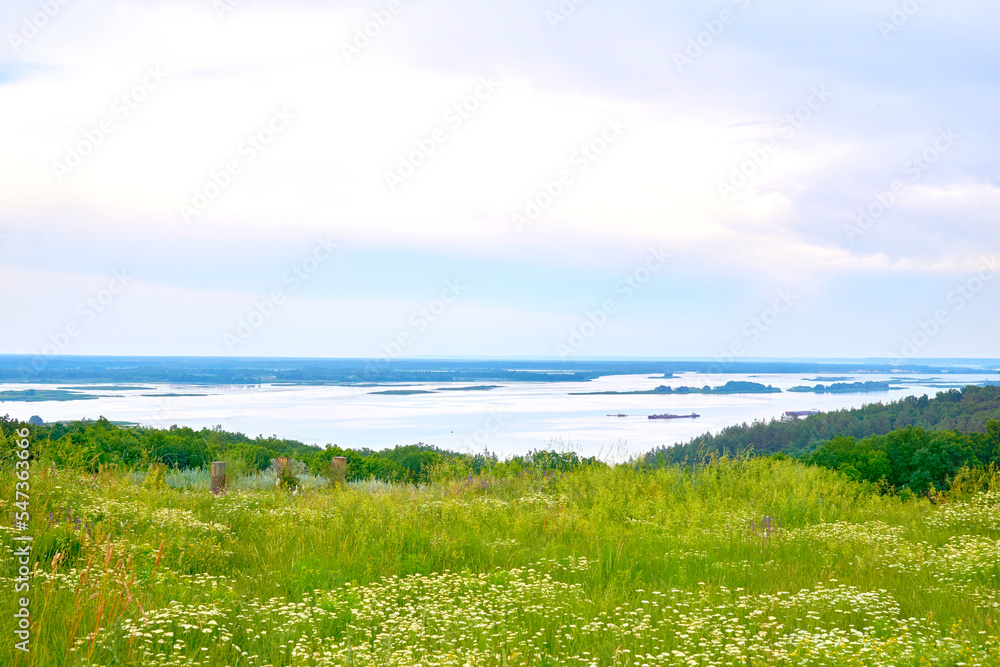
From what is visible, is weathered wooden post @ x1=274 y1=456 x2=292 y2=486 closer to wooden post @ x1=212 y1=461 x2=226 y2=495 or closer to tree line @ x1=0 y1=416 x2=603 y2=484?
wooden post @ x1=212 y1=461 x2=226 y2=495

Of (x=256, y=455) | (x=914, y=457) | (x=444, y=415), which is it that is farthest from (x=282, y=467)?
(x=444, y=415)

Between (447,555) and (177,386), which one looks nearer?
(447,555)

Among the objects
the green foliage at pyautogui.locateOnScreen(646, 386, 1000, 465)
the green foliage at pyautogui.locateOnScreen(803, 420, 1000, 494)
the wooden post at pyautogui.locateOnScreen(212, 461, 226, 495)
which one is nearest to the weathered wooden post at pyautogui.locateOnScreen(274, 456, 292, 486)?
the wooden post at pyautogui.locateOnScreen(212, 461, 226, 495)

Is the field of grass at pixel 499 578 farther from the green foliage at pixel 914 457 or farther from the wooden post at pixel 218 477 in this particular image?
the green foliage at pixel 914 457

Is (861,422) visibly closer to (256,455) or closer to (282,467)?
(282,467)

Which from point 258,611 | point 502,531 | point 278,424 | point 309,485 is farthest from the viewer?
point 278,424

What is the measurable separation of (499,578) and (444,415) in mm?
28034

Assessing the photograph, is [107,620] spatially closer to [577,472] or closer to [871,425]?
[577,472]

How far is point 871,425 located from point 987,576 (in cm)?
1504

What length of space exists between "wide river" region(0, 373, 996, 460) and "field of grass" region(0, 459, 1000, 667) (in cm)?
505

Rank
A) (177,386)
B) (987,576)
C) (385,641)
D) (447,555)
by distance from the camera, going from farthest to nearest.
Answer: (177,386) < (447,555) < (987,576) < (385,641)

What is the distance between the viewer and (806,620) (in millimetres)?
5539

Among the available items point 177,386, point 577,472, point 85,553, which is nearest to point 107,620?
point 85,553

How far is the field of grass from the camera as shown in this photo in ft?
15.6
